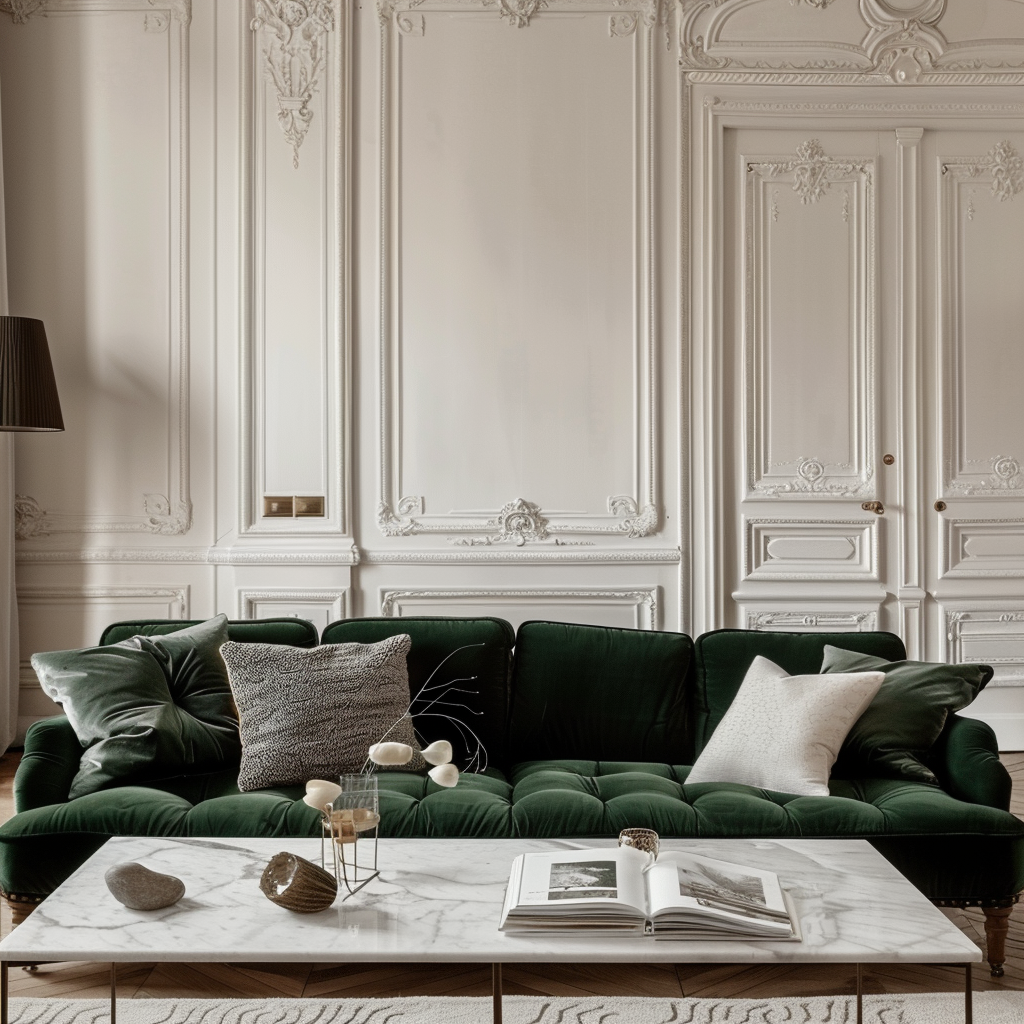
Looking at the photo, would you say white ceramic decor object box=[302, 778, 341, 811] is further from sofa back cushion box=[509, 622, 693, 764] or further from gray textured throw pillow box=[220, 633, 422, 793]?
sofa back cushion box=[509, 622, 693, 764]

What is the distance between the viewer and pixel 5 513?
3.98 metres

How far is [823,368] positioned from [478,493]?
5.14ft

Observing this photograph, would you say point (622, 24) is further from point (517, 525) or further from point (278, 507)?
point (278, 507)

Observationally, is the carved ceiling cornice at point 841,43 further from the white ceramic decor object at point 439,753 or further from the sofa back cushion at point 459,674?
the white ceramic decor object at point 439,753

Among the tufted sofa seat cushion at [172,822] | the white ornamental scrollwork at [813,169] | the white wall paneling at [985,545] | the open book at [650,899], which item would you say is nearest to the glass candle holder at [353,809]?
the open book at [650,899]

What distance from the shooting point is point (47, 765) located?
233 centimetres

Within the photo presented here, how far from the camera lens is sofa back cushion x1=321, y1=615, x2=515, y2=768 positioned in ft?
8.83

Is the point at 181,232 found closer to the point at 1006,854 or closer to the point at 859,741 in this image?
the point at 859,741

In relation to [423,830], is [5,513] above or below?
above

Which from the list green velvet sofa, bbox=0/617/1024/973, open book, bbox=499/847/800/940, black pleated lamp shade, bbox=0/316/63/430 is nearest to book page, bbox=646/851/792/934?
open book, bbox=499/847/800/940

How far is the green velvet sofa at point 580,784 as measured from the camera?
2.13 metres

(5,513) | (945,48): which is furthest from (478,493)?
(945,48)

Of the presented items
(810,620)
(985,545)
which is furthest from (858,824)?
(985,545)

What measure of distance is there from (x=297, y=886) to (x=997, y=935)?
157 centimetres
